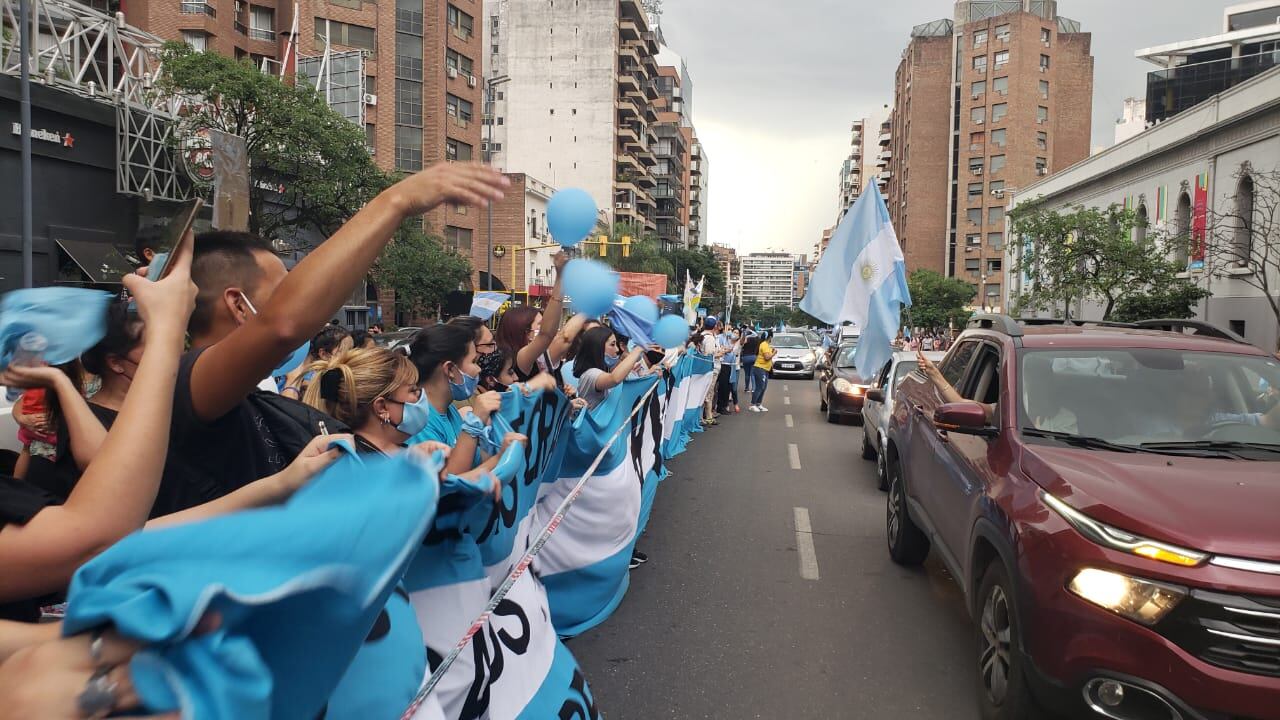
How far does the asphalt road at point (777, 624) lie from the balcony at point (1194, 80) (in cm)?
4819

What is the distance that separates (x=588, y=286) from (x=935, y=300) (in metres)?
64.5

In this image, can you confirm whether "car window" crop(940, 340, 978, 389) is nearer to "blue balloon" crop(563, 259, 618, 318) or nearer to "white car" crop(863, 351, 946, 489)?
"blue balloon" crop(563, 259, 618, 318)

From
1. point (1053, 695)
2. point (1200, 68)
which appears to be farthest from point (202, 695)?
point (1200, 68)

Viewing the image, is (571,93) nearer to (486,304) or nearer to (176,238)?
(486,304)

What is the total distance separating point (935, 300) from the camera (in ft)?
215

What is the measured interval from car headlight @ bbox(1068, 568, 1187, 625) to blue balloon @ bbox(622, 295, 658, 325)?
226 inches

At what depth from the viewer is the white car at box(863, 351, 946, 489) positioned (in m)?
9.66

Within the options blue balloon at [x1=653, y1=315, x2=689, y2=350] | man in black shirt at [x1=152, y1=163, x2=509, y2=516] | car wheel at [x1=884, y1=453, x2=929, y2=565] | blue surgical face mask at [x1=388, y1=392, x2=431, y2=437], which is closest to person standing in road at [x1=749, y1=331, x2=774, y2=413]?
blue balloon at [x1=653, y1=315, x2=689, y2=350]

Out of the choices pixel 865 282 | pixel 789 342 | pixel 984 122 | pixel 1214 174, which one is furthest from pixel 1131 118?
pixel 865 282

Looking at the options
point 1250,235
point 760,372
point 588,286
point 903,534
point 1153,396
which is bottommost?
point 903,534

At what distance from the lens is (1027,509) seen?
11.9 feet

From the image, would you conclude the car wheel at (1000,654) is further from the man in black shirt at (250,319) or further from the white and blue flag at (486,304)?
the white and blue flag at (486,304)

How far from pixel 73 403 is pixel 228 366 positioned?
531mm

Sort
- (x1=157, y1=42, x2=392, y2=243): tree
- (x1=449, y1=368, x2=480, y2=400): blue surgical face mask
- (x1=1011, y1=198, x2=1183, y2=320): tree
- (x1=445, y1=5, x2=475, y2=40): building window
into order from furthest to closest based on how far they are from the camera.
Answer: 1. (x1=445, y1=5, x2=475, y2=40): building window
2. (x1=1011, y1=198, x2=1183, y2=320): tree
3. (x1=157, y1=42, x2=392, y2=243): tree
4. (x1=449, y1=368, x2=480, y2=400): blue surgical face mask
